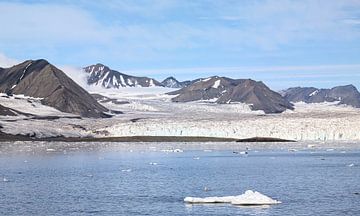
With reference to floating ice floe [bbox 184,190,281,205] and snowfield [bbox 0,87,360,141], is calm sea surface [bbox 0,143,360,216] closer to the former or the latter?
floating ice floe [bbox 184,190,281,205]

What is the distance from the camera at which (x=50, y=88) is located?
557 feet

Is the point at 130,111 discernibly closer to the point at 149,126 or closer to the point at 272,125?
the point at 149,126

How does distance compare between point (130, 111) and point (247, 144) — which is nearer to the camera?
point (247, 144)

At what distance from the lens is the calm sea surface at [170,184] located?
88.5 ft

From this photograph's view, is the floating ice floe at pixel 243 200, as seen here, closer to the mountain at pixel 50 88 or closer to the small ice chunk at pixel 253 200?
the small ice chunk at pixel 253 200

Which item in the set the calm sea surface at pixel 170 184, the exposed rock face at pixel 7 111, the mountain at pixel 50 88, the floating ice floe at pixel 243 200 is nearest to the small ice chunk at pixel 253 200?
the floating ice floe at pixel 243 200

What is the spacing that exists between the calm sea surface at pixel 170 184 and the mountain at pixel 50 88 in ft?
335

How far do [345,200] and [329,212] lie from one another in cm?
343

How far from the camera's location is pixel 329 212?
25484 millimetres

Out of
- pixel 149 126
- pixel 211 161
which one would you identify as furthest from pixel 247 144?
pixel 211 161

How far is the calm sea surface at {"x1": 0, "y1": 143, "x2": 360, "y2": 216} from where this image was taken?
27.0 meters

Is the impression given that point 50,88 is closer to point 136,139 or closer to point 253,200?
point 136,139

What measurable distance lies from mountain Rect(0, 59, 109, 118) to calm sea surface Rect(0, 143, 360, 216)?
102012 millimetres

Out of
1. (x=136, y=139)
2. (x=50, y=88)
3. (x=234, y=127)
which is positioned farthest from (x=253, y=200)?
(x=50, y=88)
